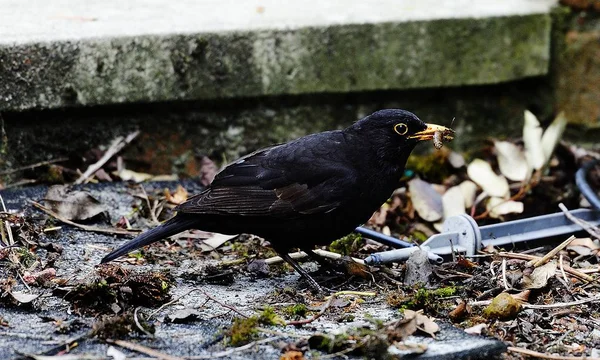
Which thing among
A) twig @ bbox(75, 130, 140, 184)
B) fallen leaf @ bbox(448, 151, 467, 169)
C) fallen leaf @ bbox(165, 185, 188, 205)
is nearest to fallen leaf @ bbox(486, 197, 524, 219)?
fallen leaf @ bbox(448, 151, 467, 169)

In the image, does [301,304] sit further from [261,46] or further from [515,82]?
[515,82]

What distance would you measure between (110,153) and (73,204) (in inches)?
27.8

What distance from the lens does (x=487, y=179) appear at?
16.9 feet

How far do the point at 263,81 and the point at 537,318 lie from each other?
8.15ft

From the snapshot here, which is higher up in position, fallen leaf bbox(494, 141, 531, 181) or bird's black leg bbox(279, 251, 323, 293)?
fallen leaf bbox(494, 141, 531, 181)

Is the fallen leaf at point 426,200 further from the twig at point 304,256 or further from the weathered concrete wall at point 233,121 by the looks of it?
the twig at point 304,256

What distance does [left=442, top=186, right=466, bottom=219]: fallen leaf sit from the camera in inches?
193

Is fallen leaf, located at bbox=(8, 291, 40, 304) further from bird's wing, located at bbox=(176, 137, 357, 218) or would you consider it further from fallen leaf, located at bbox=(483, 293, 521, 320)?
fallen leaf, located at bbox=(483, 293, 521, 320)

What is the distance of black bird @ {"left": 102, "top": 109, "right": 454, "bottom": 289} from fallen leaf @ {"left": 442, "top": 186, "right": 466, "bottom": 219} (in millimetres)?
961

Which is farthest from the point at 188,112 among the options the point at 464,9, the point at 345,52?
the point at 464,9

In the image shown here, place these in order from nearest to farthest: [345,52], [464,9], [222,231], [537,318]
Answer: [537,318], [222,231], [345,52], [464,9]

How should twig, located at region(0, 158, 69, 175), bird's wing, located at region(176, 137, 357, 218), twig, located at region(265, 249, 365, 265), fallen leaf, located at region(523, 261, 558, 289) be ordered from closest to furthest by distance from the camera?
1. fallen leaf, located at region(523, 261, 558, 289)
2. bird's wing, located at region(176, 137, 357, 218)
3. twig, located at region(265, 249, 365, 265)
4. twig, located at region(0, 158, 69, 175)

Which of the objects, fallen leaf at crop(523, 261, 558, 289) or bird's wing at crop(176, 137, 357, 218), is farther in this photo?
bird's wing at crop(176, 137, 357, 218)

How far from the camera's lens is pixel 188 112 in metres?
5.20
